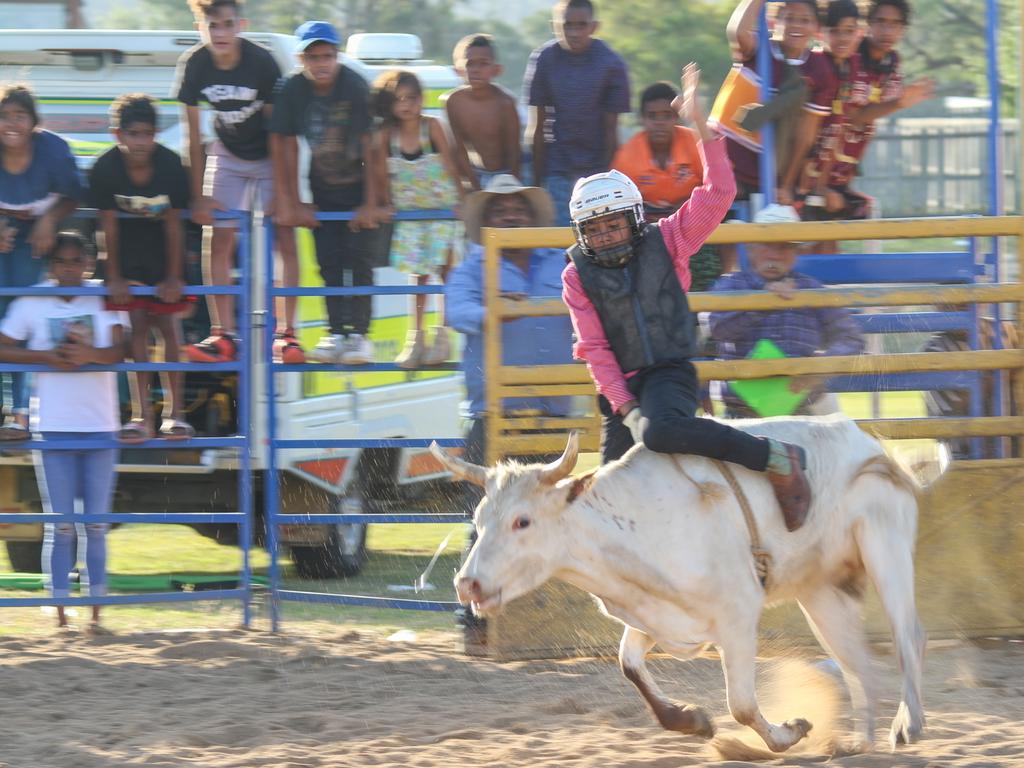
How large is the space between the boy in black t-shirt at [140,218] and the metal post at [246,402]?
0.99ft

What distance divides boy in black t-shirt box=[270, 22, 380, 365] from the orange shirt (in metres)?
1.36

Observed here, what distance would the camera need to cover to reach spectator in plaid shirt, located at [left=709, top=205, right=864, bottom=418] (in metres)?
7.53

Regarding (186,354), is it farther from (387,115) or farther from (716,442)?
(716,442)

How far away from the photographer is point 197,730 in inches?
250

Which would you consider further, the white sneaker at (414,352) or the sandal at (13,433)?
the white sneaker at (414,352)

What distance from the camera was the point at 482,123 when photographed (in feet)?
27.5

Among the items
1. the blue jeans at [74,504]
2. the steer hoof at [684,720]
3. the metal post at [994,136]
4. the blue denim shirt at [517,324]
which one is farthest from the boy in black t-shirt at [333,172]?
the metal post at [994,136]

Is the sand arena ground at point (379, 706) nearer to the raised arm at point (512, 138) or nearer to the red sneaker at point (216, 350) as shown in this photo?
the red sneaker at point (216, 350)

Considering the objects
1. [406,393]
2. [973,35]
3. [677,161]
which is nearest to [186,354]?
[406,393]

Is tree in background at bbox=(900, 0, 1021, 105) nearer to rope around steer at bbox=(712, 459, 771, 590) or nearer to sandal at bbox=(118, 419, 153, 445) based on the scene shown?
sandal at bbox=(118, 419, 153, 445)

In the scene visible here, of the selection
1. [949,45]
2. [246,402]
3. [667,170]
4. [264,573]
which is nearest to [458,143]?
[667,170]

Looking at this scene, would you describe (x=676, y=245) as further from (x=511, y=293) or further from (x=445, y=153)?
(x=445, y=153)

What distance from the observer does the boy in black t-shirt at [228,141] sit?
26.3ft

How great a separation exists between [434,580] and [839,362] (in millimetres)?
3204
